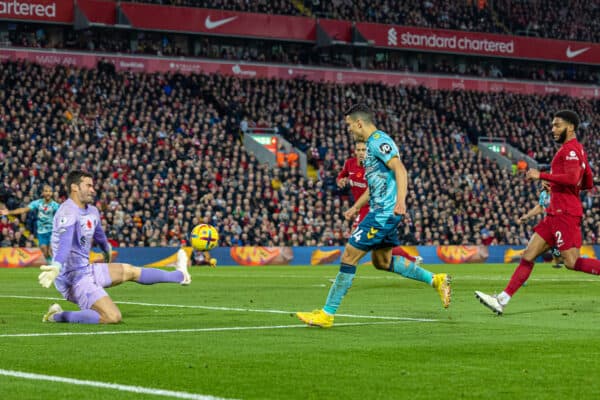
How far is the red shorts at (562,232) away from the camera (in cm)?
1382

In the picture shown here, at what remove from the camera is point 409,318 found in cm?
1361

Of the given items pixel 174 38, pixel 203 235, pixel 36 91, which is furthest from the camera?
pixel 174 38

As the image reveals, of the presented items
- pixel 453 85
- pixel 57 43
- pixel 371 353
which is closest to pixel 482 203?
pixel 453 85

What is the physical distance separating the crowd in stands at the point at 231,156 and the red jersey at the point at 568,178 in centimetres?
2553

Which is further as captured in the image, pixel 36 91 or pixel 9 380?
pixel 36 91

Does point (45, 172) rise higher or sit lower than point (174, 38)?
lower

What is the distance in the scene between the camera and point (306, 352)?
32.2 feet

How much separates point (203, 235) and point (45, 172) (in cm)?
2192

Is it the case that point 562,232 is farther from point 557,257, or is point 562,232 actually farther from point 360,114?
point 557,257


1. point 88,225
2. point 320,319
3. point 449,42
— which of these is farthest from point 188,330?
point 449,42

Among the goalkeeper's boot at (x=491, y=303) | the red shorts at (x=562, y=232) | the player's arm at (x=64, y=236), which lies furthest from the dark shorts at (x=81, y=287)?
the red shorts at (x=562, y=232)

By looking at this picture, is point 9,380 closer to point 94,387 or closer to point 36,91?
point 94,387

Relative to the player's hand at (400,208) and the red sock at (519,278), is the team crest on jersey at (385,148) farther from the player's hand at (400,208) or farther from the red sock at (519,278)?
the red sock at (519,278)

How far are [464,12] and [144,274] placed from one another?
179 ft
